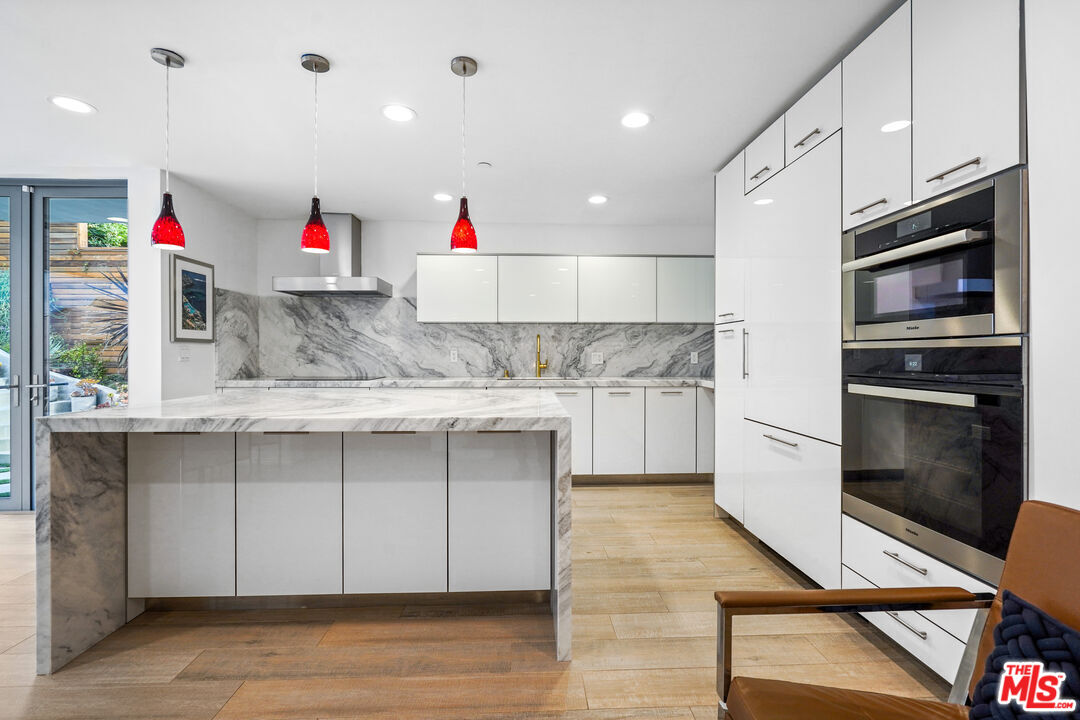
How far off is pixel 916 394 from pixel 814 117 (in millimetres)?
1291

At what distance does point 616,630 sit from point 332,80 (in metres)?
2.62

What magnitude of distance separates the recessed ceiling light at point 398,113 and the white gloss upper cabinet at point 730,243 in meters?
1.85

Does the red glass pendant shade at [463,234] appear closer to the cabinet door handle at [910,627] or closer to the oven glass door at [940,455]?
the oven glass door at [940,455]

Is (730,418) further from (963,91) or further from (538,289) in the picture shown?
(538,289)

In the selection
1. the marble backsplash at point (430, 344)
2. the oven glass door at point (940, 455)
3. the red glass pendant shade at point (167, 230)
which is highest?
the red glass pendant shade at point (167, 230)

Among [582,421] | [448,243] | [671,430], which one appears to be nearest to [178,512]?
[582,421]

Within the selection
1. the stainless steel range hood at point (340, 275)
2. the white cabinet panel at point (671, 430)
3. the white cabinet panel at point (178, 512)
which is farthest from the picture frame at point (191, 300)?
the white cabinet panel at point (671, 430)

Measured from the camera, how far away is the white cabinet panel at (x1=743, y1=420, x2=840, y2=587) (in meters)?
2.21

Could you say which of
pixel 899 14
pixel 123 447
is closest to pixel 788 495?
pixel 899 14

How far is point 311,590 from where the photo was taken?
7.32ft

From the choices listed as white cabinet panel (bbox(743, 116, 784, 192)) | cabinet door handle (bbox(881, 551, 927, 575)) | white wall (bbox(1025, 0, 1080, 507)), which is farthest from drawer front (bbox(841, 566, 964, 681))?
white cabinet panel (bbox(743, 116, 784, 192))

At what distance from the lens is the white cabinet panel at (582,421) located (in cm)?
454

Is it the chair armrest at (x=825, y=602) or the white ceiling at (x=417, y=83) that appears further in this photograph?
the white ceiling at (x=417, y=83)

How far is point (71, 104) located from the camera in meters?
2.64
